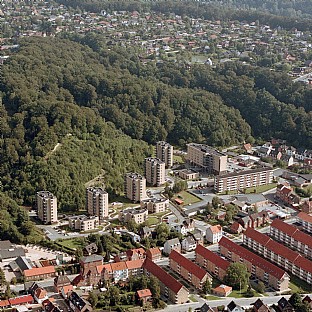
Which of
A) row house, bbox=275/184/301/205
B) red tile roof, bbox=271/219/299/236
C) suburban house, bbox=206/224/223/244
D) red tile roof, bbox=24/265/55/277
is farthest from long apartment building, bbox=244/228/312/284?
red tile roof, bbox=24/265/55/277

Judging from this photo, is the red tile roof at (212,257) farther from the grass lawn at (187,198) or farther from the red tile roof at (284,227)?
the grass lawn at (187,198)

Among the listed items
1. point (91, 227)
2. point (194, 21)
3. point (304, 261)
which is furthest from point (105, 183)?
point (194, 21)

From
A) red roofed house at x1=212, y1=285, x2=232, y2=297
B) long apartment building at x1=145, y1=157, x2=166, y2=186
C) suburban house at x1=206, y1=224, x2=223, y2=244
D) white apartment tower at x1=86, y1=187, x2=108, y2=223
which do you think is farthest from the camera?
long apartment building at x1=145, y1=157, x2=166, y2=186

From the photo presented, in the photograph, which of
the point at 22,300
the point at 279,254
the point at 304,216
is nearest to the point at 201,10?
the point at 304,216

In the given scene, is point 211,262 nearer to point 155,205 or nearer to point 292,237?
point 292,237

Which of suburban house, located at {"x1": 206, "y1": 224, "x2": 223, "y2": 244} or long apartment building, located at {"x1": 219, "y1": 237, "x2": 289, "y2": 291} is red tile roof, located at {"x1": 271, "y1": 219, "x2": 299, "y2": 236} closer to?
suburban house, located at {"x1": 206, "y1": 224, "x2": 223, "y2": 244}

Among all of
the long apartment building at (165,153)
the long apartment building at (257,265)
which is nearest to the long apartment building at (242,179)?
the long apartment building at (165,153)
